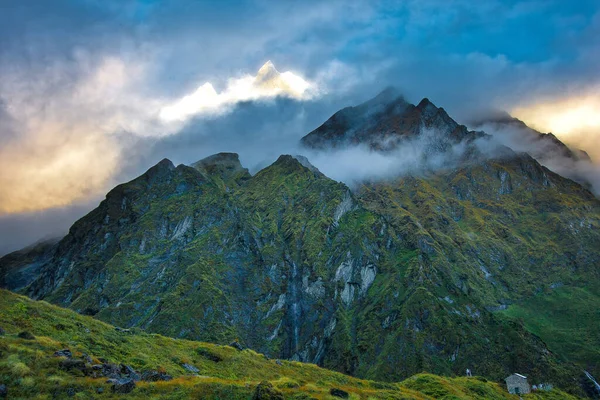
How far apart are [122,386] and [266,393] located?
14152 millimetres

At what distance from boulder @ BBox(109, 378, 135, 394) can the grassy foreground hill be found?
373mm

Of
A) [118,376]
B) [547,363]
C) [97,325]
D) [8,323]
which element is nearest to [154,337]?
[97,325]

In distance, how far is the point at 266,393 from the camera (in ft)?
147

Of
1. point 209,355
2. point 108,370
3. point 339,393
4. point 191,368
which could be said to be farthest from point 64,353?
point 209,355

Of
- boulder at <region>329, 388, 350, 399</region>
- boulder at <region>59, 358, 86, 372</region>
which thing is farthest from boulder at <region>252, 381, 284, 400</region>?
boulder at <region>59, 358, 86, 372</region>

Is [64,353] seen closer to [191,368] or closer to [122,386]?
[122,386]

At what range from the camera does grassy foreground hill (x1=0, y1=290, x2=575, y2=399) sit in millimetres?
41031

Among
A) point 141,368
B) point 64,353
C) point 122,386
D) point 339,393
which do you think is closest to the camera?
point 122,386

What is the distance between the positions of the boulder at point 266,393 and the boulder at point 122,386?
1210 centimetres

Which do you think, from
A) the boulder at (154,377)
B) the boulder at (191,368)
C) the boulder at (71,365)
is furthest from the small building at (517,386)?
the boulder at (71,365)

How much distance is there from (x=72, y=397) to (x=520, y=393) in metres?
116

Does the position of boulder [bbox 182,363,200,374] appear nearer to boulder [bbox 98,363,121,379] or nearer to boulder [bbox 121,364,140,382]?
boulder [bbox 121,364,140,382]

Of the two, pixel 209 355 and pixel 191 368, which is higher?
pixel 209 355

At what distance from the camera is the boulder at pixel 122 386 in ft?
135
